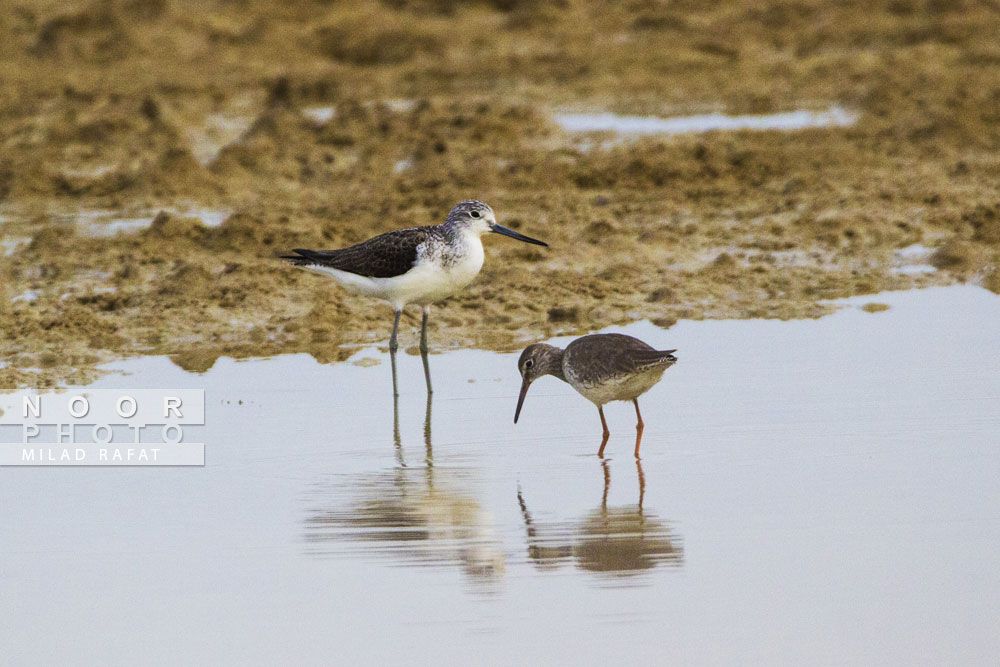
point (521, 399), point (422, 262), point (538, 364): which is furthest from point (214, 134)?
point (521, 399)

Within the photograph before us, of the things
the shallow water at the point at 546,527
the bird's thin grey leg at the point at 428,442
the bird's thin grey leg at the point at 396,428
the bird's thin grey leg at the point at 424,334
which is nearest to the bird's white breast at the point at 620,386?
the shallow water at the point at 546,527

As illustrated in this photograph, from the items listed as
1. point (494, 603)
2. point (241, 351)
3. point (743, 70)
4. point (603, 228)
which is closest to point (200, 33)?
point (743, 70)

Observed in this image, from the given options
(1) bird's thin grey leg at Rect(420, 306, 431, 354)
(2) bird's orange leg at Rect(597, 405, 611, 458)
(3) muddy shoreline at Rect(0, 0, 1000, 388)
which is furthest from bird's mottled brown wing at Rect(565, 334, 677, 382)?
(3) muddy shoreline at Rect(0, 0, 1000, 388)

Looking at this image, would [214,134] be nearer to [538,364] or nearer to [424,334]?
[424,334]

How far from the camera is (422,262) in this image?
32.2ft

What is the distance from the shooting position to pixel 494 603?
5168 millimetres

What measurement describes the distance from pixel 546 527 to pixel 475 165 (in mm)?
9887

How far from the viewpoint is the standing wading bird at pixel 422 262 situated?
985cm

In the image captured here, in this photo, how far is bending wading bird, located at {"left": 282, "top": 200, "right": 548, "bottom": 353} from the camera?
985 centimetres

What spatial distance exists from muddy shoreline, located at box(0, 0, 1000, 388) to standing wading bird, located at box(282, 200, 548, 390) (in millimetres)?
582

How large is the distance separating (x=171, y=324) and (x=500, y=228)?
263cm

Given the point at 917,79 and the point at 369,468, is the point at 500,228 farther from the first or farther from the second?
the point at 917,79

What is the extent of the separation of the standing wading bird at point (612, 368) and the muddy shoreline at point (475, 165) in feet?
7.96

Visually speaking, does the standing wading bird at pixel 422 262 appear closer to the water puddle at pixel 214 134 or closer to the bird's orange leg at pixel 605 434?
the bird's orange leg at pixel 605 434
